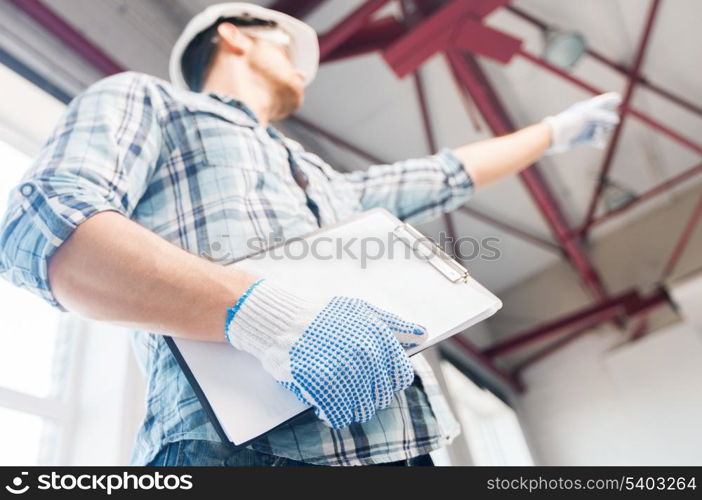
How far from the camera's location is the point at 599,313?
637 centimetres

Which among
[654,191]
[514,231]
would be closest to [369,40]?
[514,231]

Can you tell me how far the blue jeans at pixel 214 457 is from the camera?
3.09 ft

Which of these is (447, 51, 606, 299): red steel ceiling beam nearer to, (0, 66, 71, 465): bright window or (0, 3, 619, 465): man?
(0, 66, 71, 465): bright window

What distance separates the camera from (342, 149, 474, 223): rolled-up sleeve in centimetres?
185

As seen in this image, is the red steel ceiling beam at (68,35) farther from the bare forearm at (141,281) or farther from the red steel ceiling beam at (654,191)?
the red steel ceiling beam at (654,191)

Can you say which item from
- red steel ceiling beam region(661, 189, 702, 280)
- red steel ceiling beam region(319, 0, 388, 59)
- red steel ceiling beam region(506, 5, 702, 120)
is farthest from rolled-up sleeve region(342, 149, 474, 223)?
red steel ceiling beam region(661, 189, 702, 280)

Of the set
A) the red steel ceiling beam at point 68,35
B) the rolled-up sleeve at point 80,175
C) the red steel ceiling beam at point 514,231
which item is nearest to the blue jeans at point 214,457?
the rolled-up sleeve at point 80,175

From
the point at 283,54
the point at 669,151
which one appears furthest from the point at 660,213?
the point at 283,54

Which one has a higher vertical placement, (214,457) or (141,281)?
(141,281)

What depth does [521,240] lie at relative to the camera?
6902 millimetres

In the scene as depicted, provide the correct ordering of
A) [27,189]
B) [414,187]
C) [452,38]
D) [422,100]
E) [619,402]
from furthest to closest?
[619,402], [422,100], [452,38], [414,187], [27,189]

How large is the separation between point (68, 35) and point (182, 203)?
6.05 ft

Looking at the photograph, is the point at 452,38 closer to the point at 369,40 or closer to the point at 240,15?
the point at 369,40

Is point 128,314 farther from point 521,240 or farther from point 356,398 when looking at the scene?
point 521,240
